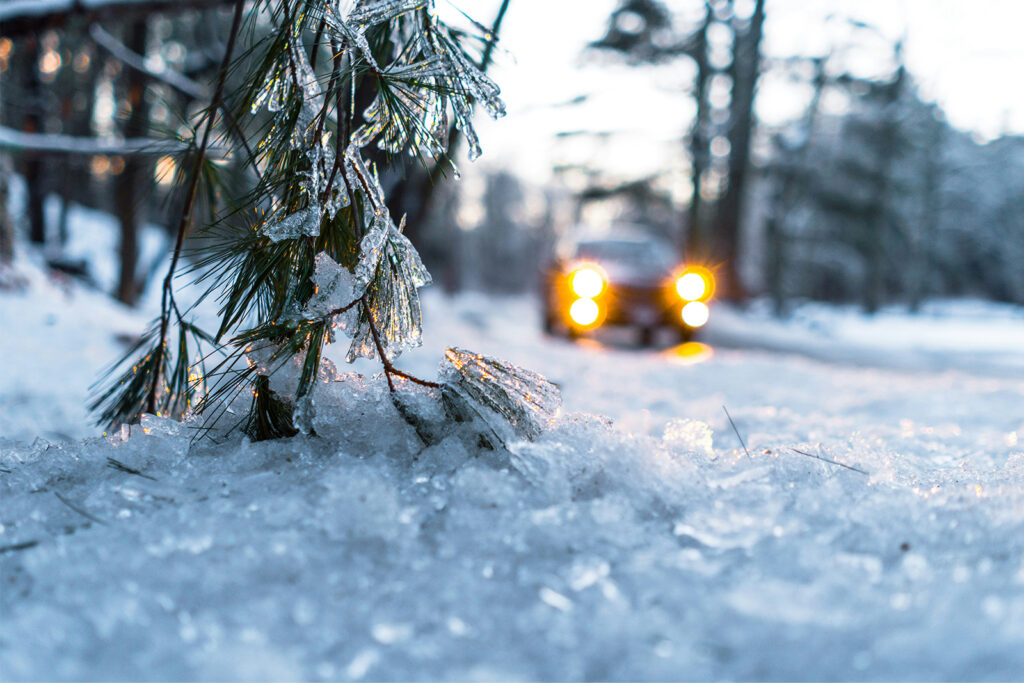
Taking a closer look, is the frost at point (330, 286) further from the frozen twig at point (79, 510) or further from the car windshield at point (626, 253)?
the car windshield at point (626, 253)

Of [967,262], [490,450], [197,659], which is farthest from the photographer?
[967,262]

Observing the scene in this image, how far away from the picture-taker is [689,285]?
22.4 feet

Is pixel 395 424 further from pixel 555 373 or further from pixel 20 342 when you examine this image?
pixel 20 342

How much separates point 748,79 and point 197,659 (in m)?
12.6

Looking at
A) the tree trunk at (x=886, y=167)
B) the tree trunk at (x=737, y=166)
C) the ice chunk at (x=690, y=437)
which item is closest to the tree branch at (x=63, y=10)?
the ice chunk at (x=690, y=437)

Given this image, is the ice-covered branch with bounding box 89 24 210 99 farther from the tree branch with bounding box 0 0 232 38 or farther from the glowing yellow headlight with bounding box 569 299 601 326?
the glowing yellow headlight with bounding box 569 299 601 326

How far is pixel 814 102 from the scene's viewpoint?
12.6m

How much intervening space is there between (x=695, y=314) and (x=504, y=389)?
5.85 metres

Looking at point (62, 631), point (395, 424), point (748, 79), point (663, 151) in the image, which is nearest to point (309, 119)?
point (395, 424)

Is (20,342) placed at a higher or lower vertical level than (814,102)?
lower

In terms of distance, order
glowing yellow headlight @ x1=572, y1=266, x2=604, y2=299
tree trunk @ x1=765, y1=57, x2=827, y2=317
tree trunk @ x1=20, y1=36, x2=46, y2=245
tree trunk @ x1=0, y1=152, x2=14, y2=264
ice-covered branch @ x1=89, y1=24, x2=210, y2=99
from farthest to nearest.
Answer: tree trunk @ x1=765, y1=57, x2=827, y2=317, glowing yellow headlight @ x1=572, y1=266, x2=604, y2=299, tree trunk @ x1=20, y1=36, x2=46, y2=245, tree trunk @ x1=0, y1=152, x2=14, y2=264, ice-covered branch @ x1=89, y1=24, x2=210, y2=99

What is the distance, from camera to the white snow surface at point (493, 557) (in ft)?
2.44

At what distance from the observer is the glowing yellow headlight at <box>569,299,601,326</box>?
6688 millimetres

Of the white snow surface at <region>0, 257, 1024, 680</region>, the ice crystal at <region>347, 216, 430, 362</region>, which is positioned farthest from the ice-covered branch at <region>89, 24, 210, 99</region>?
the white snow surface at <region>0, 257, 1024, 680</region>
